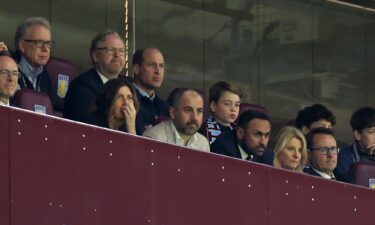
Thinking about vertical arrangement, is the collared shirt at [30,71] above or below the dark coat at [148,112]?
above

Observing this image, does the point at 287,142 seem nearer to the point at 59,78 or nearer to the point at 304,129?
the point at 304,129

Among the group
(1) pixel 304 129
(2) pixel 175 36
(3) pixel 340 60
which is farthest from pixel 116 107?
(3) pixel 340 60

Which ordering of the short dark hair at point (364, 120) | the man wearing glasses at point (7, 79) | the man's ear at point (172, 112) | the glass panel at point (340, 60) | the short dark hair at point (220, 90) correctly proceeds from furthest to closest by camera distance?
the glass panel at point (340, 60) < the short dark hair at point (364, 120) < the short dark hair at point (220, 90) < the man's ear at point (172, 112) < the man wearing glasses at point (7, 79)

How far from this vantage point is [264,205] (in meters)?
11.0

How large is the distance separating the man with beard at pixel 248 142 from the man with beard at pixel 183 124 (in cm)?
22

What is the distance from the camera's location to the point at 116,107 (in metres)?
10.7

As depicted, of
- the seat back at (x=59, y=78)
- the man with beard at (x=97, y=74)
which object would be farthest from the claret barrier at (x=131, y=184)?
the seat back at (x=59, y=78)

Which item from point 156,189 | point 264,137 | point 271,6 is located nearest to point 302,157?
point 264,137

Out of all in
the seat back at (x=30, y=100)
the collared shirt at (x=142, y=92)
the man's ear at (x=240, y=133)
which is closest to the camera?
the seat back at (x=30, y=100)

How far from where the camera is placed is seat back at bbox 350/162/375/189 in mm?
12605

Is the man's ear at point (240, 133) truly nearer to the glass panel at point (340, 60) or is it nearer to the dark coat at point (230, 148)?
the dark coat at point (230, 148)

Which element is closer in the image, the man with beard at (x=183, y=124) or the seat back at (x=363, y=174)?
the man with beard at (x=183, y=124)

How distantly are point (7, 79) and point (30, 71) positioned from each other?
93 cm

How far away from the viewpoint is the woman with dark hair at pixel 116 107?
10711 mm
